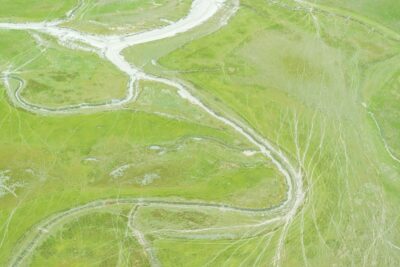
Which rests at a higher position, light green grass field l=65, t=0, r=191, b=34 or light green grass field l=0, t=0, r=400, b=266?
light green grass field l=65, t=0, r=191, b=34

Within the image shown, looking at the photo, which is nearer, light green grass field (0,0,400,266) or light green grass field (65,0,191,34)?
light green grass field (0,0,400,266)

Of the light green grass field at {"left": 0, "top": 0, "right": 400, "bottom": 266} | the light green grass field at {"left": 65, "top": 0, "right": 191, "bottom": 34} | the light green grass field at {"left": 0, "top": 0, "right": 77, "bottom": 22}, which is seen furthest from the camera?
the light green grass field at {"left": 0, "top": 0, "right": 77, "bottom": 22}

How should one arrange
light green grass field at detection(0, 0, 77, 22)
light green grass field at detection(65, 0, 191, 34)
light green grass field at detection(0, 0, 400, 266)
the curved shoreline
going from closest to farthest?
light green grass field at detection(0, 0, 400, 266)
the curved shoreline
light green grass field at detection(65, 0, 191, 34)
light green grass field at detection(0, 0, 77, 22)

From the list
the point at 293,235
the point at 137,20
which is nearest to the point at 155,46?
the point at 137,20

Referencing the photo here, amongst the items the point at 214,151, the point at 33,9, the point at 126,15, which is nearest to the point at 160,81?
the point at 214,151

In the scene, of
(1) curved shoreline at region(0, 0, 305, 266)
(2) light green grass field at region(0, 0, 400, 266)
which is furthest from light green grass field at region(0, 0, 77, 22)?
(2) light green grass field at region(0, 0, 400, 266)

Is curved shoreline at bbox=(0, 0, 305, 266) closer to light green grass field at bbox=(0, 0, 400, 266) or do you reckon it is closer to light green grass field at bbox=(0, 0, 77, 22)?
light green grass field at bbox=(0, 0, 400, 266)

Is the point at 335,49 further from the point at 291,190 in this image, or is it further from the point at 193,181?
the point at 193,181

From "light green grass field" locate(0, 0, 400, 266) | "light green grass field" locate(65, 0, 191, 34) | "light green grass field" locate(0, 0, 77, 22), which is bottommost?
"light green grass field" locate(0, 0, 400, 266)
